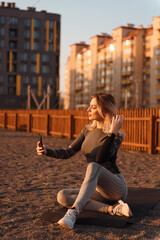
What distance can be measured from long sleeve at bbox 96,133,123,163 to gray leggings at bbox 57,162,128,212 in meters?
0.11

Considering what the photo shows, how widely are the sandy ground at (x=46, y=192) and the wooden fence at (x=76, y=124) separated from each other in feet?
4.97

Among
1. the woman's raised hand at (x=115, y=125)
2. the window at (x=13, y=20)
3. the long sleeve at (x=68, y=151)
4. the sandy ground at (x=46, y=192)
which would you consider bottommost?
the sandy ground at (x=46, y=192)

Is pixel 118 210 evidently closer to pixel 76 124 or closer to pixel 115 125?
pixel 115 125

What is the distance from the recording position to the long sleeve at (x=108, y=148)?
13.6 feet

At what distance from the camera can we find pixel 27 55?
7481 centimetres

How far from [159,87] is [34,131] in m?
47.6

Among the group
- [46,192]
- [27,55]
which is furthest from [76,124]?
[27,55]

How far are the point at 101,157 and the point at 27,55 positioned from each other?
238ft

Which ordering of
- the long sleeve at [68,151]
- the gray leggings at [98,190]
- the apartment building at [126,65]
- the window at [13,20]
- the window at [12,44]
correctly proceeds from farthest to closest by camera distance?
the window at [12,44] → the window at [13,20] → the apartment building at [126,65] → the long sleeve at [68,151] → the gray leggings at [98,190]

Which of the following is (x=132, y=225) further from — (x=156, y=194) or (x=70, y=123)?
(x=70, y=123)

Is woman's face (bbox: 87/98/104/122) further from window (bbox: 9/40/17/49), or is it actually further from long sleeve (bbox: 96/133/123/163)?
window (bbox: 9/40/17/49)

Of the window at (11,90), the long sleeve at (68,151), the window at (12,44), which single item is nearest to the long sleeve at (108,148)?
the long sleeve at (68,151)

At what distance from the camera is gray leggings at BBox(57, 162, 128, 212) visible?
4059mm

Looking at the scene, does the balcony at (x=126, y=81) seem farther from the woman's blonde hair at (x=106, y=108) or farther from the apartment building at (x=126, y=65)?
the woman's blonde hair at (x=106, y=108)
